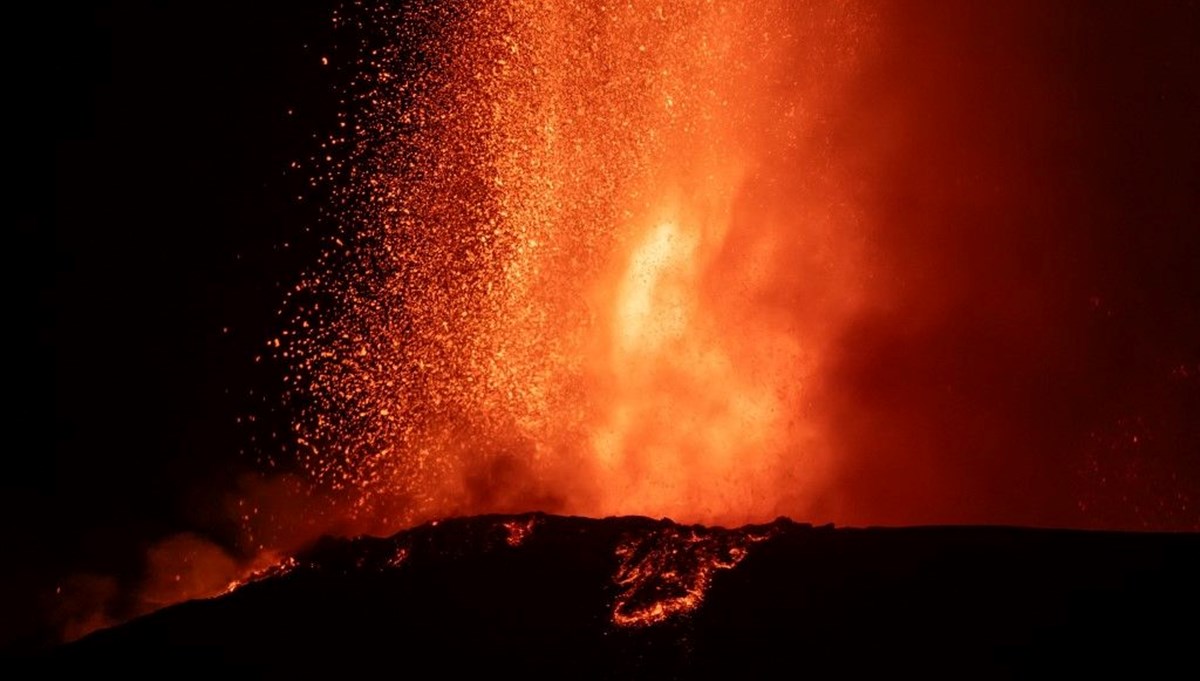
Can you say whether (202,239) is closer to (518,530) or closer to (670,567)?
(518,530)

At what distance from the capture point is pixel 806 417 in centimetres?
1048

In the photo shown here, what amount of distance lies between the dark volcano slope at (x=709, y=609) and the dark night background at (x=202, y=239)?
4.64 meters

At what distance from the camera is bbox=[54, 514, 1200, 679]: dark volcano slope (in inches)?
197

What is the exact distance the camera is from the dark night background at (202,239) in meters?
10.4

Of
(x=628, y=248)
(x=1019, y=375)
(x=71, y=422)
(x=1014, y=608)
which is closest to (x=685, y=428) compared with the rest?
(x=628, y=248)

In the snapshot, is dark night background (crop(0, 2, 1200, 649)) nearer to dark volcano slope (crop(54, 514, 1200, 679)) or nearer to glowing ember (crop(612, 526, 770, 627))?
dark volcano slope (crop(54, 514, 1200, 679))

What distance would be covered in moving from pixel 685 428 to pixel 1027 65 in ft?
17.9

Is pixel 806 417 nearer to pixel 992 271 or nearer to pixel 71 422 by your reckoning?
pixel 992 271

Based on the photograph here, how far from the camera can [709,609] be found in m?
5.63

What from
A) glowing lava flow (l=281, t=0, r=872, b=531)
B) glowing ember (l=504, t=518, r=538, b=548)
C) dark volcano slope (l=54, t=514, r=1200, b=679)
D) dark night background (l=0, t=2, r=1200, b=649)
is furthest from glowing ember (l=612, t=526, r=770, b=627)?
dark night background (l=0, t=2, r=1200, b=649)

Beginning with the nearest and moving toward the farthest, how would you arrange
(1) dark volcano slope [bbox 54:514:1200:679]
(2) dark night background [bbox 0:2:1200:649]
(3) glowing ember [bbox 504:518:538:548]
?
(1) dark volcano slope [bbox 54:514:1200:679]
(3) glowing ember [bbox 504:518:538:548]
(2) dark night background [bbox 0:2:1200:649]

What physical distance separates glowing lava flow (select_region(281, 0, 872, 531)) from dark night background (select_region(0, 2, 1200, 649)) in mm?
678

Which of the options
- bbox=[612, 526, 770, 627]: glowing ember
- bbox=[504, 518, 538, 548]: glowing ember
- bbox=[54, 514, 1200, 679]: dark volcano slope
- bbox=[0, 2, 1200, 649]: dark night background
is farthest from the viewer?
bbox=[0, 2, 1200, 649]: dark night background

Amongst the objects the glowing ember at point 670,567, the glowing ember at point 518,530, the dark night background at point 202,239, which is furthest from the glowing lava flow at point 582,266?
the glowing ember at point 670,567
